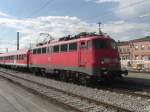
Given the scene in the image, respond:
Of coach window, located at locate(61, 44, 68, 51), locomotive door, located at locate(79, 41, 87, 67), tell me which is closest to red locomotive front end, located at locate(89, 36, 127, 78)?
locomotive door, located at locate(79, 41, 87, 67)

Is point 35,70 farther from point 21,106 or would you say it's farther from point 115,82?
point 21,106

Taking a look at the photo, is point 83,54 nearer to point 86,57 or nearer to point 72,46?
point 86,57

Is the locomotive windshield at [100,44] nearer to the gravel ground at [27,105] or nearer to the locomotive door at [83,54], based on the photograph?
the locomotive door at [83,54]

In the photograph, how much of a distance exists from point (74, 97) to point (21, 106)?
3340 mm

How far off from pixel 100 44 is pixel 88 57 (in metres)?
1.10

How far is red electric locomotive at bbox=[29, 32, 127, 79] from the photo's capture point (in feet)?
63.7

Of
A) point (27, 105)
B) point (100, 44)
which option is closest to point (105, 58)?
point (100, 44)

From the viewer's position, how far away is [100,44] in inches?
787

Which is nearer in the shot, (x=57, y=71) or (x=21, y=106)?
(x=21, y=106)

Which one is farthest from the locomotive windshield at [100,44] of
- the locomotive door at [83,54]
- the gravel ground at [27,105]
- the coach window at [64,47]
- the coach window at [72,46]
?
the gravel ground at [27,105]

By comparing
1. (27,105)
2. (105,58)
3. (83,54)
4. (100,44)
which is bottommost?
(27,105)

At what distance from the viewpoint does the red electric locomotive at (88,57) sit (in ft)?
63.7

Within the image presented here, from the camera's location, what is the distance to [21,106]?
1279 cm

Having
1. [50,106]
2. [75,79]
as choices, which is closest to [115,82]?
[75,79]
